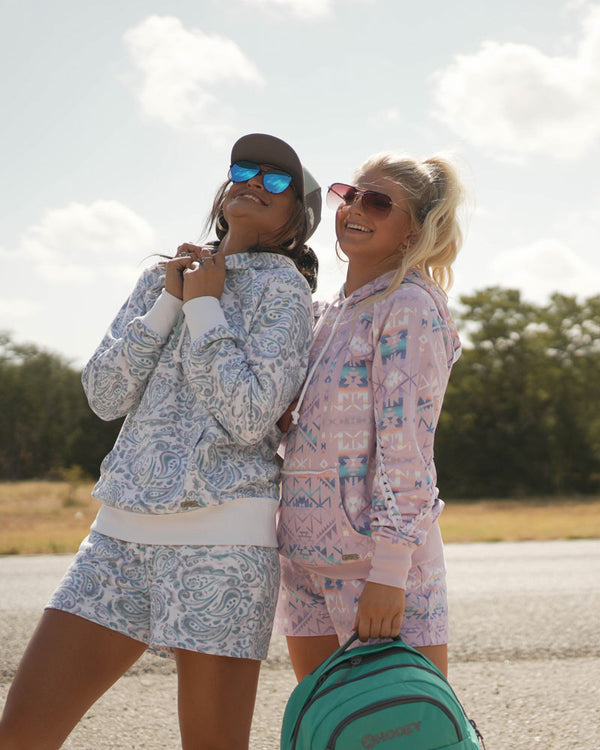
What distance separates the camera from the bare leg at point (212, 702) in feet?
6.70

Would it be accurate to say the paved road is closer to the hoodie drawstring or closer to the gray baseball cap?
the hoodie drawstring

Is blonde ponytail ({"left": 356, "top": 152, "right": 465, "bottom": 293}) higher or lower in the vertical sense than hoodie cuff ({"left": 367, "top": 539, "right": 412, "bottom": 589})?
higher

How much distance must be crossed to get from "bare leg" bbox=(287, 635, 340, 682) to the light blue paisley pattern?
480 millimetres

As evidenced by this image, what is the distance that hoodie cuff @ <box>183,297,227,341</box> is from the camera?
2.23m

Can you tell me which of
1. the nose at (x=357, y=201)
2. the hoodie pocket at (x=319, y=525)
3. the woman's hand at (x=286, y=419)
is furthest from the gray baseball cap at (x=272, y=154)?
the hoodie pocket at (x=319, y=525)

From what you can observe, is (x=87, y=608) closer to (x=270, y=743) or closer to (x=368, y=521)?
(x=368, y=521)

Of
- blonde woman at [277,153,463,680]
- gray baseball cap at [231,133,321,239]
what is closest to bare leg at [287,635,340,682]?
blonde woman at [277,153,463,680]

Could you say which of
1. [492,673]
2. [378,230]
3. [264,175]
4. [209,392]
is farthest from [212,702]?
[492,673]

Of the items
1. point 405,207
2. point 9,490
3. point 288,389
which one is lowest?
point 9,490

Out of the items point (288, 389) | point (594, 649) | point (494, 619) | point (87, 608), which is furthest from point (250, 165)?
point (494, 619)

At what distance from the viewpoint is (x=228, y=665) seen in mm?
2082

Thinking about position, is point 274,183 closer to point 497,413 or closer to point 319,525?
point 319,525

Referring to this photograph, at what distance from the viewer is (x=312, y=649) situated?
2420 mm

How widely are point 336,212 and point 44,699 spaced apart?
162 centimetres
